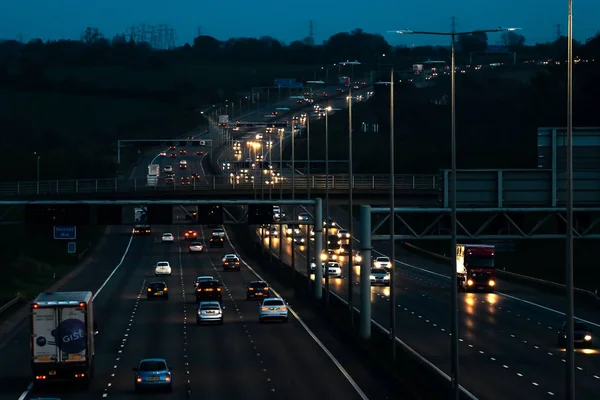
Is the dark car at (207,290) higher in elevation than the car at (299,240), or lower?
higher

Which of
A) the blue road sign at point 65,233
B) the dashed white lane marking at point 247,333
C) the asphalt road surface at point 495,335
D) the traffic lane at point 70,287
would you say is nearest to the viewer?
the asphalt road surface at point 495,335

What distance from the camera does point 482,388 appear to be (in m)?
36.2

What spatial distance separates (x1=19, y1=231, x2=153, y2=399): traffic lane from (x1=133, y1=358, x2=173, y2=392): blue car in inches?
52.2

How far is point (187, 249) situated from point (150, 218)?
61189mm

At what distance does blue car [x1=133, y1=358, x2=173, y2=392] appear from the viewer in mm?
35781

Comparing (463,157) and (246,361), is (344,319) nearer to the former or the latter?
(246,361)

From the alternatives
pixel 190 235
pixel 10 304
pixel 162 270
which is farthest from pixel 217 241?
pixel 10 304

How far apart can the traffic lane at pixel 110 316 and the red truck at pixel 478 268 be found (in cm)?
2187

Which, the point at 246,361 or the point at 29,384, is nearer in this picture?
the point at 29,384

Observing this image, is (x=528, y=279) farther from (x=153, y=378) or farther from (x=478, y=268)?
(x=153, y=378)

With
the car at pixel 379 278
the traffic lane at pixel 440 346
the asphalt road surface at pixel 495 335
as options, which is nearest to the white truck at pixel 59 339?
the asphalt road surface at pixel 495 335

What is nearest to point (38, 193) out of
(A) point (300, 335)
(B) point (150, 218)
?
(B) point (150, 218)

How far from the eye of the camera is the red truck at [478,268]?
7888cm

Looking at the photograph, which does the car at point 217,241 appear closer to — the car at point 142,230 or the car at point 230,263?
the car at point 142,230
